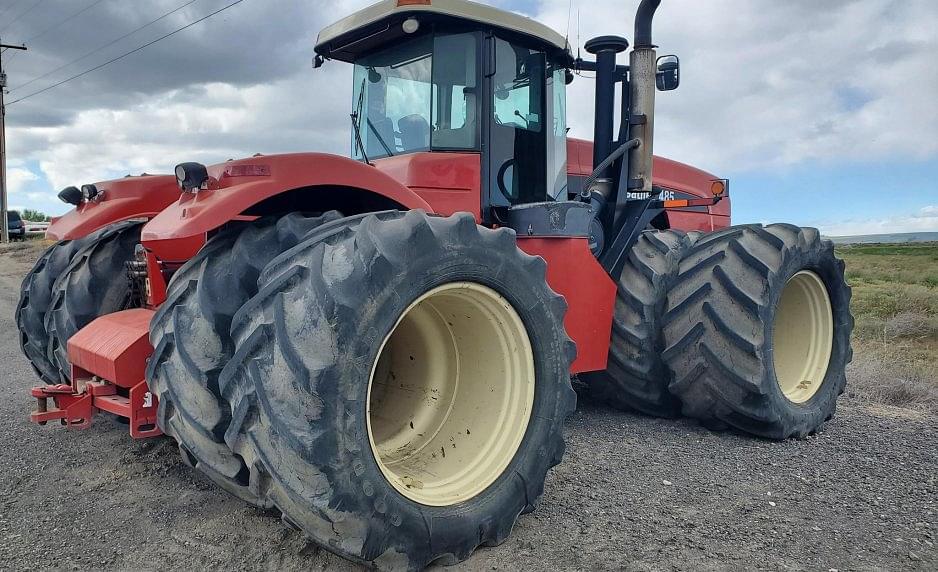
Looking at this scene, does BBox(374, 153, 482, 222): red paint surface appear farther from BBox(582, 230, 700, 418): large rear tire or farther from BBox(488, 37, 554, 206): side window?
BBox(582, 230, 700, 418): large rear tire

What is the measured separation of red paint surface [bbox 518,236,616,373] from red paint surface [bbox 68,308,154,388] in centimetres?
202

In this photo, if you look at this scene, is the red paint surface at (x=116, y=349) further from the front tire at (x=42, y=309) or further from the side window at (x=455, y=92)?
the side window at (x=455, y=92)

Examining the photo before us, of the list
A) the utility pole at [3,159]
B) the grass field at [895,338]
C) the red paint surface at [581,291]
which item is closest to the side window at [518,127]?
the red paint surface at [581,291]

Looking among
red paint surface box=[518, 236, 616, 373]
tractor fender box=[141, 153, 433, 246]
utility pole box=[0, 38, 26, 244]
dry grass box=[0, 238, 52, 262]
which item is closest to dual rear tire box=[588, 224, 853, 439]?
red paint surface box=[518, 236, 616, 373]

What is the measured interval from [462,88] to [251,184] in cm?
148

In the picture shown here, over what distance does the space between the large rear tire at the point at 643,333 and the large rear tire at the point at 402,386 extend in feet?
4.25

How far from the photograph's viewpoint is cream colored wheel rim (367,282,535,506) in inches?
112

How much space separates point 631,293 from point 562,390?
149 centimetres

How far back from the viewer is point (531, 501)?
287 centimetres

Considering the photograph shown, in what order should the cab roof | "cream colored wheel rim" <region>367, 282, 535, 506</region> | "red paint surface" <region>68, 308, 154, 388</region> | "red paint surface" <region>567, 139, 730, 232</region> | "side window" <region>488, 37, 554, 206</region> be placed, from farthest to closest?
"red paint surface" <region>567, 139, 730, 232</region>, "side window" <region>488, 37, 554, 206</region>, the cab roof, "red paint surface" <region>68, 308, 154, 388</region>, "cream colored wheel rim" <region>367, 282, 535, 506</region>

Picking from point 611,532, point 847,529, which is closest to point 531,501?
point 611,532

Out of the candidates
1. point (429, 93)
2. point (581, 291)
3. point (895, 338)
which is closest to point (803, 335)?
point (581, 291)

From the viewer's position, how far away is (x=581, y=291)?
13.1 ft

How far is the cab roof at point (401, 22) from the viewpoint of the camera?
3.49 m
